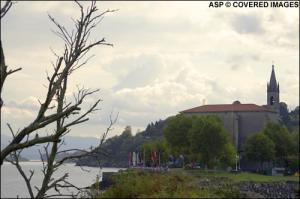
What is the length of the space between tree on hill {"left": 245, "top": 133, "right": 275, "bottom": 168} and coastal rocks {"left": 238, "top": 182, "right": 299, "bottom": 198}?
17094 millimetres

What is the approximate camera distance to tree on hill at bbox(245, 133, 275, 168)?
99625mm

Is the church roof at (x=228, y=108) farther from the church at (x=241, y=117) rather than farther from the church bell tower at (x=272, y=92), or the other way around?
the church bell tower at (x=272, y=92)

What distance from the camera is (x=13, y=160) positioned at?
8797 mm

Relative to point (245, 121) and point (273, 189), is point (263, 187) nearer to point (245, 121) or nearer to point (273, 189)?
point (273, 189)

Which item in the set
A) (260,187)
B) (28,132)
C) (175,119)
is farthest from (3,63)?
(175,119)

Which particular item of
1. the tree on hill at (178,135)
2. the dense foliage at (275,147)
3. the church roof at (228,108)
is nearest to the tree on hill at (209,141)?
the tree on hill at (178,135)

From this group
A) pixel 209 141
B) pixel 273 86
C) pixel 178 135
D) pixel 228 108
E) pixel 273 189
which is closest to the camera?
pixel 273 189

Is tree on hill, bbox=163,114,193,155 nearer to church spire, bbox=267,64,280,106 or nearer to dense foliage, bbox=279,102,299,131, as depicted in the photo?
church spire, bbox=267,64,280,106

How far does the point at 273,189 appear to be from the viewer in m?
68.0

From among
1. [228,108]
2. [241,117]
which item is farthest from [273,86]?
[241,117]

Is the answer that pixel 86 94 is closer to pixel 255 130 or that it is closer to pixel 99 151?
pixel 99 151

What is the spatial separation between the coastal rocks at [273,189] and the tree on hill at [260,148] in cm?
1709

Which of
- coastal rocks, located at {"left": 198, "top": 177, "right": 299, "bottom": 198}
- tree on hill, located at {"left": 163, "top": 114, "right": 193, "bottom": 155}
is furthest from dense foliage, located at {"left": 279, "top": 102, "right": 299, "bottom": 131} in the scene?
coastal rocks, located at {"left": 198, "top": 177, "right": 299, "bottom": 198}

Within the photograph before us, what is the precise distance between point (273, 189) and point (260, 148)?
32.9 metres
